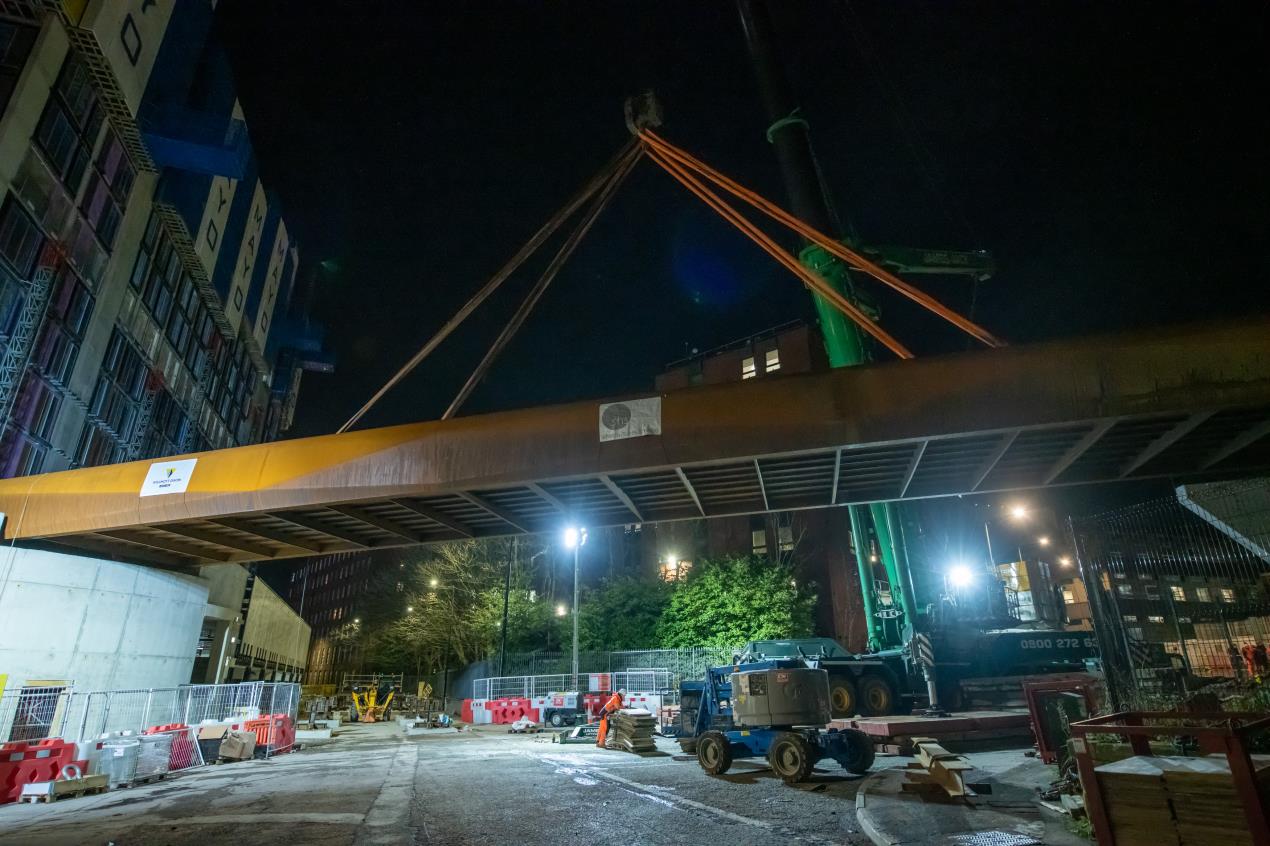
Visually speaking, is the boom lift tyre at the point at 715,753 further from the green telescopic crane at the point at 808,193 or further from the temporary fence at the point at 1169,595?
the green telescopic crane at the point at 808,193

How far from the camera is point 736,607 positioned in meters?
30.7

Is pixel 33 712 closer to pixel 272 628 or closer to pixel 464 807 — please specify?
pixel 464 807

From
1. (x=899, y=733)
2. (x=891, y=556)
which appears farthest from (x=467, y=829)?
(x=891, y=556)

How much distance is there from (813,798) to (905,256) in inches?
709

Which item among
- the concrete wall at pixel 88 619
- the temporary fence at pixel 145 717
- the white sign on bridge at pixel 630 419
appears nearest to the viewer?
the white sign on bridge at pixel 630 419

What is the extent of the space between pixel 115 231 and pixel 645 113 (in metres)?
25.8

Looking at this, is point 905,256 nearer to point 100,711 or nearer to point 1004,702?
point 1004,702

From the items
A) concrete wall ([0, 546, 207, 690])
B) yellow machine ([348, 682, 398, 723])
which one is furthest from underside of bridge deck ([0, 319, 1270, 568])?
yellow machine ([348, 682, 398, 723])

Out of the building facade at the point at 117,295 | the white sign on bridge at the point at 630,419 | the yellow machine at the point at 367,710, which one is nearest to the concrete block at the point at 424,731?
the yellow machine at the point at 367,710

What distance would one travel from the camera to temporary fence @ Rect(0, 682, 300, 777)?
40.0 feet

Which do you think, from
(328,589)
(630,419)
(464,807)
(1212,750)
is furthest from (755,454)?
(328,589)

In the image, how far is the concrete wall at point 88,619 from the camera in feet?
39.3

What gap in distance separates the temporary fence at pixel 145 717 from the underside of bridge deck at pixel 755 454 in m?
4.11

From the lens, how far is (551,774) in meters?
11.7
